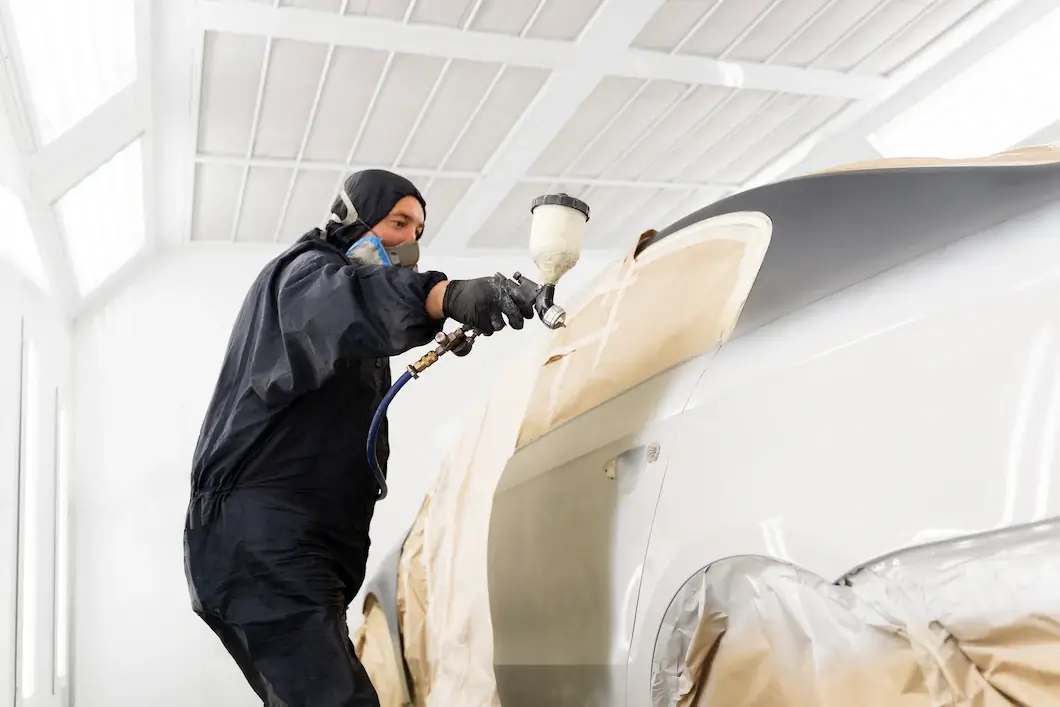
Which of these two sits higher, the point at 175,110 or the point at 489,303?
the point at 175,110

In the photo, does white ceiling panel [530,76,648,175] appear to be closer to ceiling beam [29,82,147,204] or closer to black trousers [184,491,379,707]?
ceiling beam [29,82,147,204]

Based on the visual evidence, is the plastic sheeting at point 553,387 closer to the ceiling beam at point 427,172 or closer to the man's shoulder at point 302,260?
→ the man's shoulder at point 302,260

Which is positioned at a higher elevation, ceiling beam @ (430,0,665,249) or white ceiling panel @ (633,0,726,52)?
white ceiling panel @ (633,0,726,52)

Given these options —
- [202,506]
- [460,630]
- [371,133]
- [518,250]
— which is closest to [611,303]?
[460,630]

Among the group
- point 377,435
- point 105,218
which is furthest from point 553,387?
point 105,218

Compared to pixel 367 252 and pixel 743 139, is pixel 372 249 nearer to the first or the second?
pixel 367 252

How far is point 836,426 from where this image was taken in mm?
1094

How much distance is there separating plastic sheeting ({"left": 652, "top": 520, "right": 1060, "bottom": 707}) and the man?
606 millimetres

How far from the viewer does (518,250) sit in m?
6.70

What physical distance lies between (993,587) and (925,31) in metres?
4.29

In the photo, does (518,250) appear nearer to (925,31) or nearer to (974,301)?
(925,31)

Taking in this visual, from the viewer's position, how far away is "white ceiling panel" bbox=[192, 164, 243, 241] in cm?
507

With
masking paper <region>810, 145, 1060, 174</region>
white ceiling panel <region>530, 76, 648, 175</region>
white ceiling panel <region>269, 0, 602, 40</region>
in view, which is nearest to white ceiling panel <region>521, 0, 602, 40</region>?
white ceiling panel <region>269, 0, 602, 40</region>

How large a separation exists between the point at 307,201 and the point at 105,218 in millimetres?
1154
